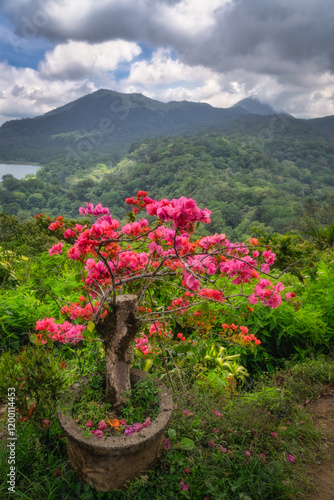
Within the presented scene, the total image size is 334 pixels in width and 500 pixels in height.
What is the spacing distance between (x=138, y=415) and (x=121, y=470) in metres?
0.23

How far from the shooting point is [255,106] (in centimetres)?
7400

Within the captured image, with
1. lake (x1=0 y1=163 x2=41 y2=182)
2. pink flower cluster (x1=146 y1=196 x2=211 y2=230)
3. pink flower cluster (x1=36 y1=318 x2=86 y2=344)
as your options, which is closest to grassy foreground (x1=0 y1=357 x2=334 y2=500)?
pink flower cluster (x1=36 y1=318 x2=86 y2=344)

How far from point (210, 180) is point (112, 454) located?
3647 cm

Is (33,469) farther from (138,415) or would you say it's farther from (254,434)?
(254,434)

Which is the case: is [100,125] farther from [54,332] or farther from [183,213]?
[183,213]

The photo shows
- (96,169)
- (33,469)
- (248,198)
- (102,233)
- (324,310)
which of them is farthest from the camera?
(96,169)

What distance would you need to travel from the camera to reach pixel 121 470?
1295mm

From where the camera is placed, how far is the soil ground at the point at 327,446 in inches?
54.1

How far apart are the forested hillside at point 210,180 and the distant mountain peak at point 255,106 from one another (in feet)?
69.3

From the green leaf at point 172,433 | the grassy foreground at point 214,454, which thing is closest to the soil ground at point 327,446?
the grassy foreground at point 214,454

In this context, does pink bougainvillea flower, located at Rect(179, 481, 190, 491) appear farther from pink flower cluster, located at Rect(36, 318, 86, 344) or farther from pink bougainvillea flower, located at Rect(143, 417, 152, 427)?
pink flower cluster, located at Rect(36, 318, 86, 344)

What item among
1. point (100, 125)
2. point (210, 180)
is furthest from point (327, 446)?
point (100, 125)

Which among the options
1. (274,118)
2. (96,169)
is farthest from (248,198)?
(274,118)

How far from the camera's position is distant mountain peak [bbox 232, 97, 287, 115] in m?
71.1
